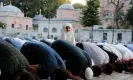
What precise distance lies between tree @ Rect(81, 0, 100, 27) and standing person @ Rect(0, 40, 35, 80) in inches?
1600

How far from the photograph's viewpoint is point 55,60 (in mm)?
7293

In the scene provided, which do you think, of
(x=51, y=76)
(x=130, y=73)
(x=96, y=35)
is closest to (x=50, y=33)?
(x=96, y=35)

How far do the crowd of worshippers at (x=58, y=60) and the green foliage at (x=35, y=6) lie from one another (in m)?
57.9

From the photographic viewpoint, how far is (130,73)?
11156 mm

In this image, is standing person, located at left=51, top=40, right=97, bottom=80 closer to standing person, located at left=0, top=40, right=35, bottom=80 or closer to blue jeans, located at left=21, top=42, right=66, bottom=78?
blue jeans, located at left=21, top=42, right=66, bottom=78

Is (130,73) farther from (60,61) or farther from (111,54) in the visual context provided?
(60,61)

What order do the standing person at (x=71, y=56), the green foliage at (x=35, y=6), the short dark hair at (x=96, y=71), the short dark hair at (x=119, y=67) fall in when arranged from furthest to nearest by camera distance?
the green foliage at (x=35, y=6), the short dark hair at (x=119, y=67), the short dark hair at (x=96, y=71), the standing person at (x=71, y=56)

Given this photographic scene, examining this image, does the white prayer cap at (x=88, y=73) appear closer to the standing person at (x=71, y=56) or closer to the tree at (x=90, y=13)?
the standing person at (x=71, y=56)

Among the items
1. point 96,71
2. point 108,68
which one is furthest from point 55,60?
point 108,68

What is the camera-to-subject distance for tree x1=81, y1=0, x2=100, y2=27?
46625mm

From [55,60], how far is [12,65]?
1412 millimetres

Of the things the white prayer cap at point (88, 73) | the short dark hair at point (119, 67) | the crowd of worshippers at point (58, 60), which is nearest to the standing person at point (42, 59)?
the crowd of worshippers at point (58, 60)

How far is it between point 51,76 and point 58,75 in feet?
0.51

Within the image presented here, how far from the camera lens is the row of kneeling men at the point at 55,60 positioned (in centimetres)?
616
